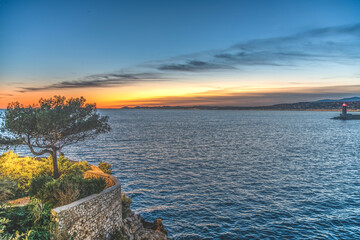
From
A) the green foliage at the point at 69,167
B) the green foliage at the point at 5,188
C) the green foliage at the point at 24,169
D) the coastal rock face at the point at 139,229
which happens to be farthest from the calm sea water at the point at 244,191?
the green foliage at the point at 5,188

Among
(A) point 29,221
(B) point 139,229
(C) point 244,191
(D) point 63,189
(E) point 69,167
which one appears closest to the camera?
(A) point 29,221

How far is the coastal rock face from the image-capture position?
1730 centimetres

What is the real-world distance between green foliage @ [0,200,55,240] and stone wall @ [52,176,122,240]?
0.66 meters

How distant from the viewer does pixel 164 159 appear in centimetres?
4334

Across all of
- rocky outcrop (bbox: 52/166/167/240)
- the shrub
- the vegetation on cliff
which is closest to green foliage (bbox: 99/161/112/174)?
the vegetation on cliff

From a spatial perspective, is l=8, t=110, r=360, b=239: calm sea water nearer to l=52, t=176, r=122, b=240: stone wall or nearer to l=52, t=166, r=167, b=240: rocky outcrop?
l=52, t=166, r=167, b=240: rocky outcrop

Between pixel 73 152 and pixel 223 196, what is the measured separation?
3527 centimetres

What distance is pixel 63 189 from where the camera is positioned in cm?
1576

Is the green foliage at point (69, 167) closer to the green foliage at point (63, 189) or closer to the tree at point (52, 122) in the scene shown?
the tree at point (52, 122)

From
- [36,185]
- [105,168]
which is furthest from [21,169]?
[105,168]

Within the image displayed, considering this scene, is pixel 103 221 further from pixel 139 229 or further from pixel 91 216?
pixel 139 229

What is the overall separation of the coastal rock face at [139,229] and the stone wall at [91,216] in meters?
0.74

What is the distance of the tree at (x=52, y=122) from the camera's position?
1905 centimetres

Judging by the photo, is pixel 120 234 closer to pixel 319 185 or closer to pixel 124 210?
pixel 124 210
